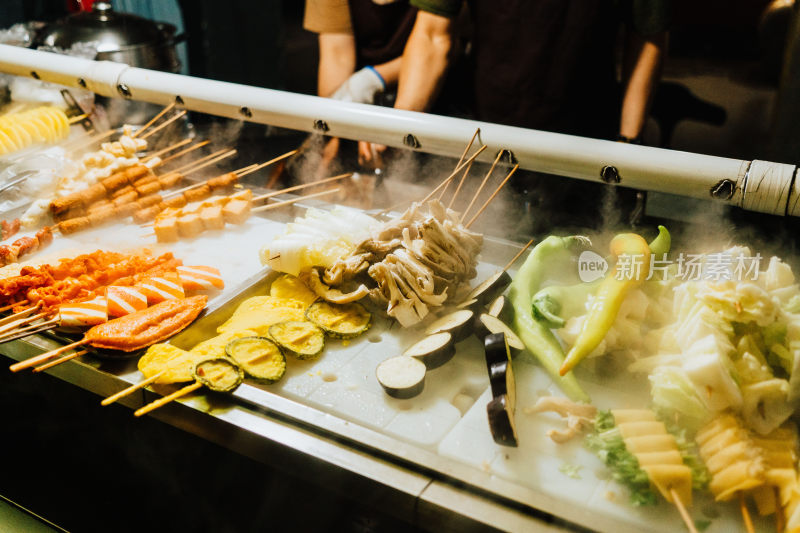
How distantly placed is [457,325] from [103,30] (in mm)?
3968

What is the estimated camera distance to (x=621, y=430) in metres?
1.76

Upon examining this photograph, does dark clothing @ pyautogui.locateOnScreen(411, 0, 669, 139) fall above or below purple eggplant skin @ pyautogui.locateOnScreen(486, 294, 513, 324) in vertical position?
above

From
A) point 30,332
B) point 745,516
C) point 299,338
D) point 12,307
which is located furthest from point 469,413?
point 12,307

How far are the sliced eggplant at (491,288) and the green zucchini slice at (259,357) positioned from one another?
79cm

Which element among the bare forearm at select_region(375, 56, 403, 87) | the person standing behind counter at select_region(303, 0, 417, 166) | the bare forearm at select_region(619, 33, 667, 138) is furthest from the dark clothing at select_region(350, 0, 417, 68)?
the bare forearm at select_region(619, 33, 667, 138)

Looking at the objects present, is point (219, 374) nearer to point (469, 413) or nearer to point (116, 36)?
point (469, 413)

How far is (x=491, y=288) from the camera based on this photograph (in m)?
2.45

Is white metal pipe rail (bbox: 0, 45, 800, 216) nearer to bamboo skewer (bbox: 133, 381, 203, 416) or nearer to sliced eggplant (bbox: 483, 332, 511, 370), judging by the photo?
sliced eggplant (bbox: 483, 332, 511, 370)

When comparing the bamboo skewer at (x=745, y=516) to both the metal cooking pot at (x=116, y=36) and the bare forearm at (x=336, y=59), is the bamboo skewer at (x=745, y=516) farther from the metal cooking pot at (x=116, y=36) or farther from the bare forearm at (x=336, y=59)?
the metal cooking pot at (x=116, y=36)

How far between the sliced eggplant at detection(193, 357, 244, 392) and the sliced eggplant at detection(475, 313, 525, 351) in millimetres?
875

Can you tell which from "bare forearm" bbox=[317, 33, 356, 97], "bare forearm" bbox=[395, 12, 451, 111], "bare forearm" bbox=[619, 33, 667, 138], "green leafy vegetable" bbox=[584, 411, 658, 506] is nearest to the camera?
"green leafy vegetable" bbox=[584, 411, 658, 506]

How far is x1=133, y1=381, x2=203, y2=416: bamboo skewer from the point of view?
1.98 metres

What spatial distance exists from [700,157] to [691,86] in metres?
5.36

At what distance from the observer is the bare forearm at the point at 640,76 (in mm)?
3805
